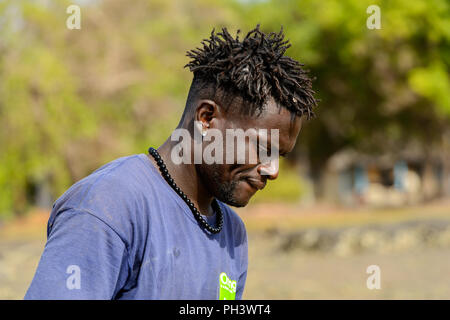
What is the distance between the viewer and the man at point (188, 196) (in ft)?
5.16

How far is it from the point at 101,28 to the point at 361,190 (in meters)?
24.1

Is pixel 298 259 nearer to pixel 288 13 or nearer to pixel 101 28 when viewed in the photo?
pixel 101 28

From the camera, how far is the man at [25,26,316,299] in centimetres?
157

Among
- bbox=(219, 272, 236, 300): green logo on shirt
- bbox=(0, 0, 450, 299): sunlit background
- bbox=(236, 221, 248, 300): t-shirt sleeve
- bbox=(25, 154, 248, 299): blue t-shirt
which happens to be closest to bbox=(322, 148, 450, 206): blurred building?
bbox=(0, 0, 450, 299): sunlit background

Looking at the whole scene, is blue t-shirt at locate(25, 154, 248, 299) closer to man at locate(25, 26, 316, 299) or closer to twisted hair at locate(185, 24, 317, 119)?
man at locate(25, 26, 316, 299)

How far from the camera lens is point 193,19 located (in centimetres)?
2497

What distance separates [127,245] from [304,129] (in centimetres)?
2874

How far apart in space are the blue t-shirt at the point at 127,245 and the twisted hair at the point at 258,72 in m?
0.37

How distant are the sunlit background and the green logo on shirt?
6.61 meters

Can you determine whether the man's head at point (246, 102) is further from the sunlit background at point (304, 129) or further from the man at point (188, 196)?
the sunlit background at point (304, 129)

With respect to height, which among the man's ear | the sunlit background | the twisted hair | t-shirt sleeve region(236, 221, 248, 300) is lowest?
t-shirt sleeve region(236, 221, 248, 300)

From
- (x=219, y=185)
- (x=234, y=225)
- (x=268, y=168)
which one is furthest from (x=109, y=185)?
(x=234, y=225)

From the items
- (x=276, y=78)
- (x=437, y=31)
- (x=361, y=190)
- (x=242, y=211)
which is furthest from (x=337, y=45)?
(x=276, y=78)

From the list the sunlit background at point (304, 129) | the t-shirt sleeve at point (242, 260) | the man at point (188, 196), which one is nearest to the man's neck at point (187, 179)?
the man at point (188, 196)
